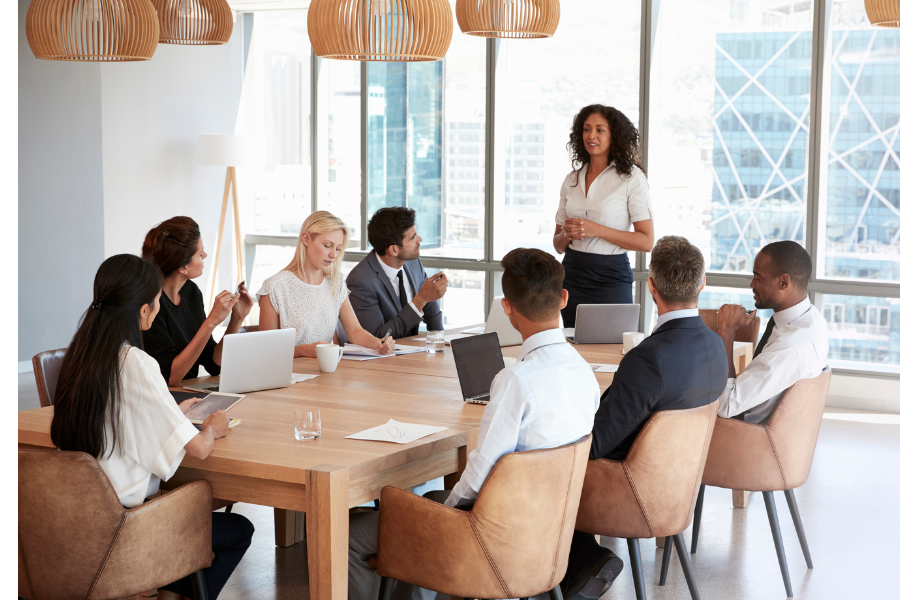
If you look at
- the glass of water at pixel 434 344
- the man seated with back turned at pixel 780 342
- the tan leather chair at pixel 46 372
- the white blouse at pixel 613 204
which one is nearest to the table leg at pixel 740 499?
the man seated with back turned at pixel 780 342

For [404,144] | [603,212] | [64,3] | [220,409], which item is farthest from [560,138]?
[220,409]

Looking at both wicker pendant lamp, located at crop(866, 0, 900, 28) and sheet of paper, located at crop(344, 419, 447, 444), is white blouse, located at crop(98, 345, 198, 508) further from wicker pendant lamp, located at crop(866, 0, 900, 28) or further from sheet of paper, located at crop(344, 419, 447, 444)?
wicker pendant lamp, located at crop(866, 0, 900, 28)

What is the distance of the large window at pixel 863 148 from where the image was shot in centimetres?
641

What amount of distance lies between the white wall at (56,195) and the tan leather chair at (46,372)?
165 inches

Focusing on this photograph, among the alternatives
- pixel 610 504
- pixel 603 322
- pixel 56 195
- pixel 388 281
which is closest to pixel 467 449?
pixel 610 504

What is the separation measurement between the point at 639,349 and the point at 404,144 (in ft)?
18.1

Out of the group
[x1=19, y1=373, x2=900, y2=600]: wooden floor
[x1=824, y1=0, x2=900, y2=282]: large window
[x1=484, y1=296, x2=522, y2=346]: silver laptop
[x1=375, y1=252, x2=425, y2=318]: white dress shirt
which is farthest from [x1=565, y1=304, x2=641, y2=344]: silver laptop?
[x1=824, y1=0, x2=900, y2=282]: large window

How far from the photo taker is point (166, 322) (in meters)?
3.75

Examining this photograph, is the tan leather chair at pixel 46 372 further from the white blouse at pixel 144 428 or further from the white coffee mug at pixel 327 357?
the white blouse at pixel 144 428

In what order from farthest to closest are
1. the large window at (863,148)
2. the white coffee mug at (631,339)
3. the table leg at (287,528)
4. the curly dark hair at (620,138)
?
the large window at (863,148) → the curly dark hair at (620,138) → the white coffee mug at (631,339) → the table leg at (287,528)

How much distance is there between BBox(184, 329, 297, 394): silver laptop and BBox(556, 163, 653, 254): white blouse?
86.2 inches

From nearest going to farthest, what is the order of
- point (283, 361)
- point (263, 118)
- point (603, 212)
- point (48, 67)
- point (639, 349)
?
point (639, 349) < point (283, 361) < point (603, 212) < point (48, 67) < point (263, 118)

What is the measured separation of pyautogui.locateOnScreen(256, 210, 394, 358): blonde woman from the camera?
161 inches

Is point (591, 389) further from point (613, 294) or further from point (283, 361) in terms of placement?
point (613, 294)
